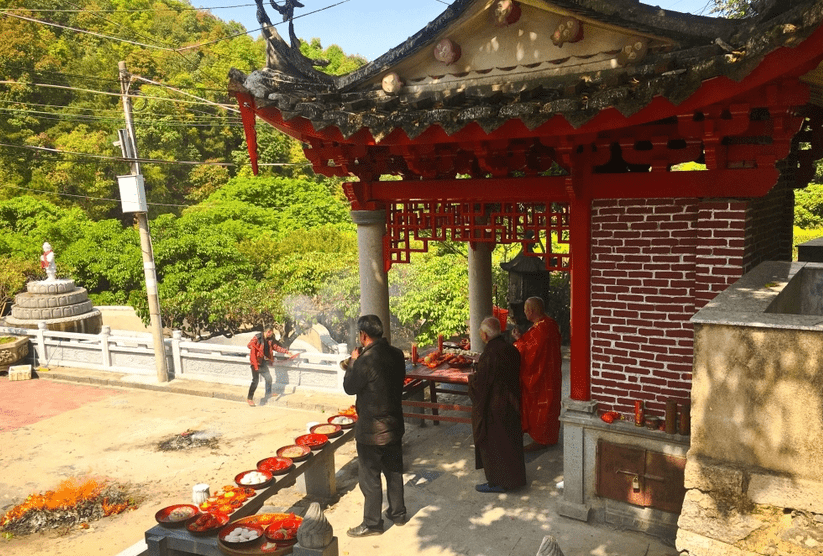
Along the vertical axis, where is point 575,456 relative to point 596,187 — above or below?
below

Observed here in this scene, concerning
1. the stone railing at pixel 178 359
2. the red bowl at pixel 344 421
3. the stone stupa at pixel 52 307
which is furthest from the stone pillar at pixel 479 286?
the stone stupa at pixel 52 307

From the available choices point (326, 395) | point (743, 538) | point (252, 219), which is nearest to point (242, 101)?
point (743, 538)

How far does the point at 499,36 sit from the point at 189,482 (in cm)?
664

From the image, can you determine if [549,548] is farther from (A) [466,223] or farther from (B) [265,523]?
(A) [466,223]

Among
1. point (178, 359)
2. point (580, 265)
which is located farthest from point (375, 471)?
point (178, 359)

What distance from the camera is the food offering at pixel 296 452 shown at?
20.7 feet

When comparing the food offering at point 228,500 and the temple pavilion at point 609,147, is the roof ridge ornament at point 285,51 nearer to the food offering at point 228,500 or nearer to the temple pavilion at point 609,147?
the temple pavilion at point 609,147

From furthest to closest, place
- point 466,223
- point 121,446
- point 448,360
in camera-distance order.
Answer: point 121,446 → point 448,360 → point 466,223

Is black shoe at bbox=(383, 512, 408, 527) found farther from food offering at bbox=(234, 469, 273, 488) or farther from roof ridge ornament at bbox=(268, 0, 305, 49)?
roof ridge ornament at bbox=(268, 0, 305, 49)

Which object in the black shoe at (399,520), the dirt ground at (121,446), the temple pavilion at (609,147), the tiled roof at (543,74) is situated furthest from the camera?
the dirt ground at (121,446)

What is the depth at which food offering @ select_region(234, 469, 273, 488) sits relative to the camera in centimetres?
570

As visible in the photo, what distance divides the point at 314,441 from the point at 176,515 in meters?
1.74

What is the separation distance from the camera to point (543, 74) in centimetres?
591

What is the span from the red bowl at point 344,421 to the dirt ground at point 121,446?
3.71 feet
